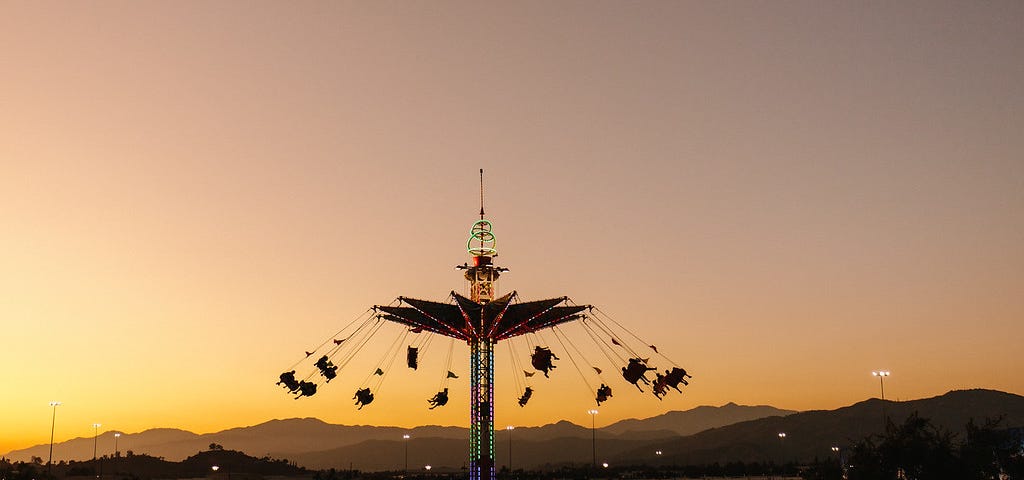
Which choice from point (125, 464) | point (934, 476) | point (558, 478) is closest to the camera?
point (934, 476)

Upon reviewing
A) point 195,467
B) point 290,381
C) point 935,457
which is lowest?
point 195,467

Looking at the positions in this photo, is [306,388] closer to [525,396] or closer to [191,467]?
[525,396]

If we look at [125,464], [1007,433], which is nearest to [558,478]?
[1007,433]

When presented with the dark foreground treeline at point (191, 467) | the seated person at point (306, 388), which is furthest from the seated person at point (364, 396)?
the dark foreground treeline at point (191, 467)

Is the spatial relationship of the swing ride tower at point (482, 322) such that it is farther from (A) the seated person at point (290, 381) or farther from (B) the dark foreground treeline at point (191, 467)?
(B) the dark foreground treeline at point (191, 467)

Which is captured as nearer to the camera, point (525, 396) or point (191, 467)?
point (525, 396)

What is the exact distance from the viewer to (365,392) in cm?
4638

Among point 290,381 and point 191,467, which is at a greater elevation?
point 290,381

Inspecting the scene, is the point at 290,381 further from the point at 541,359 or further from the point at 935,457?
the point at 935,457

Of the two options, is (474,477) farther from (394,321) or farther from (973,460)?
(973,460)

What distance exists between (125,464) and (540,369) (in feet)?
368

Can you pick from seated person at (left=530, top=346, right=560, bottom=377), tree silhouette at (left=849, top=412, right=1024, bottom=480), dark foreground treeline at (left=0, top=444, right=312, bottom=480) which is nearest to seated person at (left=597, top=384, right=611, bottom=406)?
seated person at (left=530, top=346, right=560, bottom=377)

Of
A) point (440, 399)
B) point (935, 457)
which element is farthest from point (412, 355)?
point (935, 457)

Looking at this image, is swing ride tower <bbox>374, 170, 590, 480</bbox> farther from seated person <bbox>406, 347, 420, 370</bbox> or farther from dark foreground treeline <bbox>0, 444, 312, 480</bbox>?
dark foreground treeline <bbox>0, 444, 312, 480</bbox>
